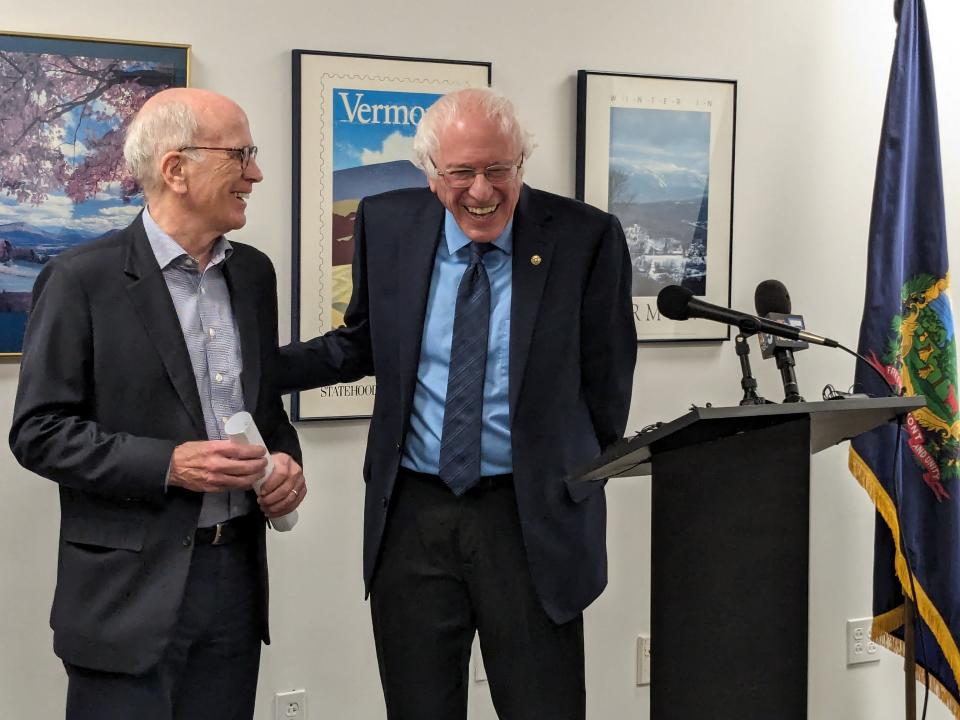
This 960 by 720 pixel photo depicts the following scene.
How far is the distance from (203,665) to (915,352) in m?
2.08

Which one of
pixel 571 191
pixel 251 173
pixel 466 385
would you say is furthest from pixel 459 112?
pixel 571 191

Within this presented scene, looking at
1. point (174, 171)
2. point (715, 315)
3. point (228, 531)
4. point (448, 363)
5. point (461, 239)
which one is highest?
point (174, 171)

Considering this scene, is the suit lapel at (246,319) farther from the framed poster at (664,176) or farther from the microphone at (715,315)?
the framed poster at (664,176)

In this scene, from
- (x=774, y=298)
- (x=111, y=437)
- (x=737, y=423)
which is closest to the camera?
(x=737, y=423)

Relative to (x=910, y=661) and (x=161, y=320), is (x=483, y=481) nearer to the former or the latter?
(x=161, y=320)

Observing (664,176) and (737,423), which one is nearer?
(737,423)

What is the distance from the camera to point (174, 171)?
→ 1772 millimetres

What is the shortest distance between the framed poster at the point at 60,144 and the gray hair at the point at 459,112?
0.86 meters

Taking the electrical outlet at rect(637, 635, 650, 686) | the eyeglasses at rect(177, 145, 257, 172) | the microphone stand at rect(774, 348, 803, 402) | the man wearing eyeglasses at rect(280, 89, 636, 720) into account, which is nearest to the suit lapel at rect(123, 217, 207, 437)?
the eyeglasses at rect(177, 145, 257, 172)

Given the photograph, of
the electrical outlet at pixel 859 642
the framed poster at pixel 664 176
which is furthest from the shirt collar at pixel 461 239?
the electrical outlet at pixel 859 642

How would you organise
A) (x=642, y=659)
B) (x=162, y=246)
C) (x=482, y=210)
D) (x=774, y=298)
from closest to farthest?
(x=162, y=246) < (x=482, y=210) < (x=774, y=298) < (x=642, y=659)

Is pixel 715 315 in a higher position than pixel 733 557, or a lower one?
higher

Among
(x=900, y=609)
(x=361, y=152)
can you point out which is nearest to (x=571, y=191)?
(x=361, y=152)

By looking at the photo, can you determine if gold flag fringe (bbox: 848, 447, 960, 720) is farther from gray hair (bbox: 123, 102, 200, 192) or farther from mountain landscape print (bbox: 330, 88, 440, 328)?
gray hair (bbox: 123, 102, 200, 192)
